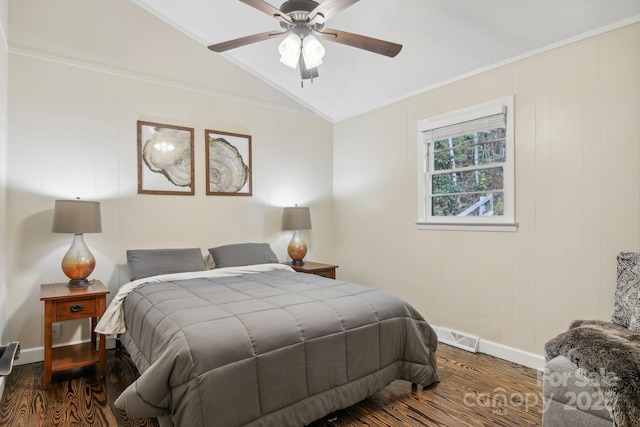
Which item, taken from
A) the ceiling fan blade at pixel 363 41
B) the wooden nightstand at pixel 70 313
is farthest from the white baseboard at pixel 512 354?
the wooden nightstand at pixel 70 313

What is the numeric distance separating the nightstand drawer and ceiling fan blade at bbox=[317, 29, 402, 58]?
2576 millimetres

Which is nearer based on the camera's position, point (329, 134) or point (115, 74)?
point (115, 74)

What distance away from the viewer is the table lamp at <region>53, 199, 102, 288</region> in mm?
2791

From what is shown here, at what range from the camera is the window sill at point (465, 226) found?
3020 millimetres

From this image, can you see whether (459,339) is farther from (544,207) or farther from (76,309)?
(76,309)

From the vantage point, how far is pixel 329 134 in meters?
4.97

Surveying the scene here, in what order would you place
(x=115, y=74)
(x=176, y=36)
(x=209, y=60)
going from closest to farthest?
(x=115, y=74) < (x=176, y=36) < (x=209, y=60)

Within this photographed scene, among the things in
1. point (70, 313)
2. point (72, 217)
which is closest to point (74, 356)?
point (70, 313)

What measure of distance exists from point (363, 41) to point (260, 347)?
78.2 inches

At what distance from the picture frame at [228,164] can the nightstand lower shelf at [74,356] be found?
5.85 feet

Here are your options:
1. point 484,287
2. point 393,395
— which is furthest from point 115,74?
point 484,287

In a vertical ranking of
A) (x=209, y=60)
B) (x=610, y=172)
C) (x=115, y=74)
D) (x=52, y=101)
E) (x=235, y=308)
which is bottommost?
(x=235, y=308)

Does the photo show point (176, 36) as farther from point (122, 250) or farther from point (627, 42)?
point (627, 42)

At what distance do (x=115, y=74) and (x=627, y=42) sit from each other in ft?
13.4
